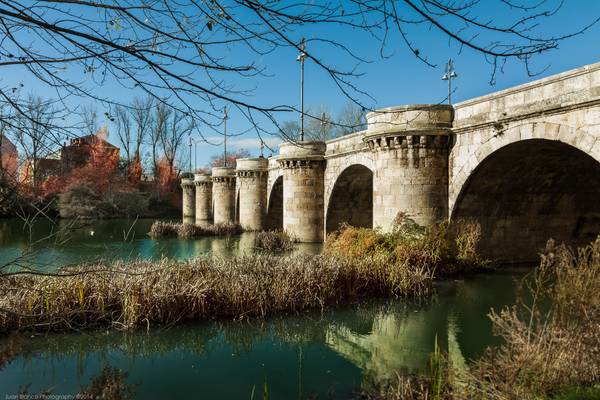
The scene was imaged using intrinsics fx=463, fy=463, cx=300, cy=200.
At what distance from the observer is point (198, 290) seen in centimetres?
780

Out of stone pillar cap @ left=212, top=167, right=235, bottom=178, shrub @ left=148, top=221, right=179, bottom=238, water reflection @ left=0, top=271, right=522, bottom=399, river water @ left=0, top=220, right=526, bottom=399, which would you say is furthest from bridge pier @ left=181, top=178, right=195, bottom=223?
water reflection @ left=0, top=271, right=522, bottom=399

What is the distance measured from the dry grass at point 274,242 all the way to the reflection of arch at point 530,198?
7.42m

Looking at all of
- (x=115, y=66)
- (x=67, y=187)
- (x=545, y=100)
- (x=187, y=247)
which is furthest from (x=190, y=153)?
(x=115, y=66)

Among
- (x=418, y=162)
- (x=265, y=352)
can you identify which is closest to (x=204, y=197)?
(x=418, y=162)

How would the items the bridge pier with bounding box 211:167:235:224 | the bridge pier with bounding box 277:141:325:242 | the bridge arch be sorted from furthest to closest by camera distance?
1. the bridge pier with bounding box 211:167:235:224
2. the bridge pier with bounding box 277:141:325:242
3. the bridge arch

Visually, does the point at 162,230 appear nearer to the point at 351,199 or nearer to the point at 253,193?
the point at 253,193

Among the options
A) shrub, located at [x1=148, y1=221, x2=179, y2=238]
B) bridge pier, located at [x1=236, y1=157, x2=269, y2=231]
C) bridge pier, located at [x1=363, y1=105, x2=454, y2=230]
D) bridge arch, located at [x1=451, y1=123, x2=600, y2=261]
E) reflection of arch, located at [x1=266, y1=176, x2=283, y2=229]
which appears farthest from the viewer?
bridge pier, located at [x1=236, y1=157, x2=269, y2=231]

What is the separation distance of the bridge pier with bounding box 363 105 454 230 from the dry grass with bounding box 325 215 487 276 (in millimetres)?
550

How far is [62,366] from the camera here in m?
6.11

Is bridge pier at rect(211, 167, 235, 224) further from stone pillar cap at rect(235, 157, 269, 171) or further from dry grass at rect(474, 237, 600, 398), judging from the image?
dry grass at rect(474, 237, 600, 398)

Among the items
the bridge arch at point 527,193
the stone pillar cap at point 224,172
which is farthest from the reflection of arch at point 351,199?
the stone pillar cap at point 224,172

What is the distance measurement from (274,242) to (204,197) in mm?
21880

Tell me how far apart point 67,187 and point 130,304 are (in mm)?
28334

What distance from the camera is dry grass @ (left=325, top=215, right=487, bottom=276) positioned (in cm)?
1109
